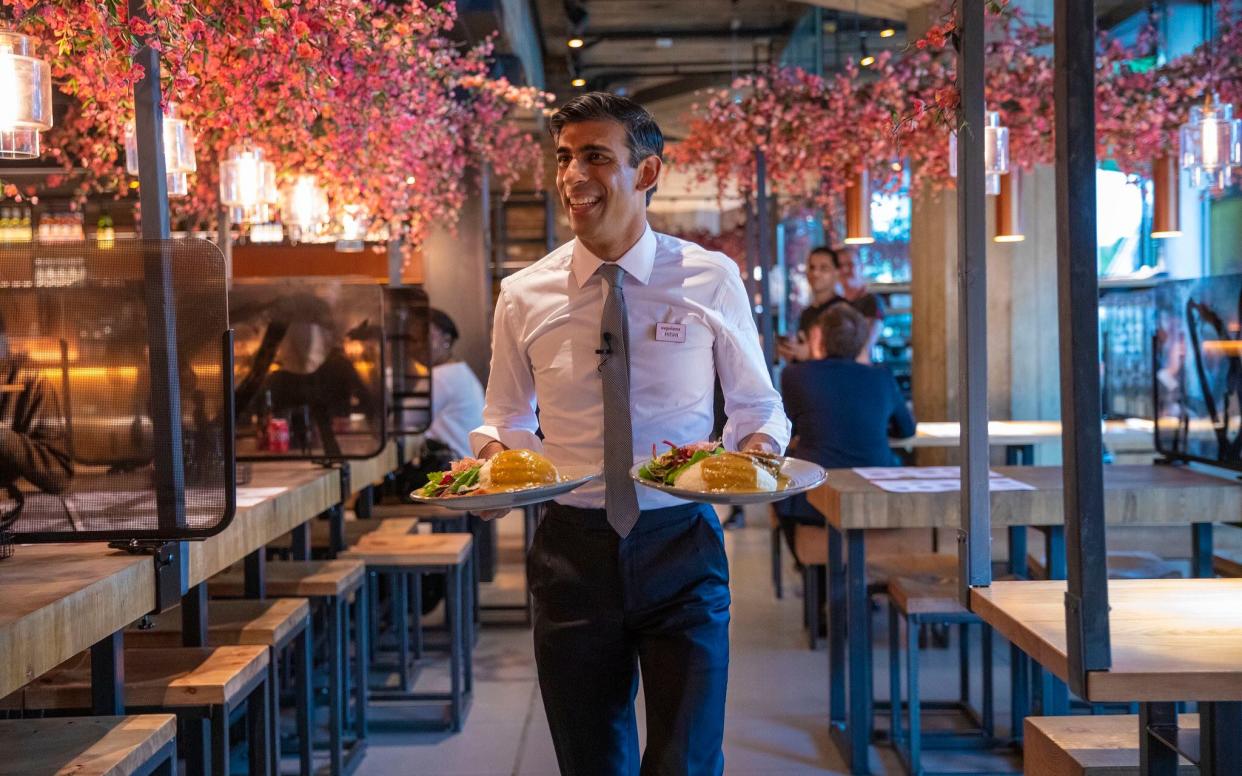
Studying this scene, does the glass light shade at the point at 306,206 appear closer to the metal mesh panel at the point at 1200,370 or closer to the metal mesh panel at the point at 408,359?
the metal mesh panel at the point at 408,359

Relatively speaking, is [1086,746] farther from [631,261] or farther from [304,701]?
[304,701]

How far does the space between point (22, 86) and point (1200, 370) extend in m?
3.67

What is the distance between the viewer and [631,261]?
2.34 metres

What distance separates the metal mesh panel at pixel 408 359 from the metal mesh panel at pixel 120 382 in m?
3.21

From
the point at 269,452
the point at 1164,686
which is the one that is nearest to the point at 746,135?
the point at 269,452

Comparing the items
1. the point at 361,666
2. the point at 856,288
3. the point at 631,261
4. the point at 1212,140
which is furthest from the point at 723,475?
the point at 856,288

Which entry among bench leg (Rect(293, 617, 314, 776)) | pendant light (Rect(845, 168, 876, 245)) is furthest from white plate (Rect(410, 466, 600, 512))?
pendant light (Rect(845, 168, 876, 245))

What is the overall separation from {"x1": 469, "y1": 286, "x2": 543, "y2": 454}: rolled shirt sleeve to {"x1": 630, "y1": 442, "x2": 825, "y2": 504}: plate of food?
0.47m

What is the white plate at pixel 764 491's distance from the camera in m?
1.90

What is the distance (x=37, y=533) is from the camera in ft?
9.11

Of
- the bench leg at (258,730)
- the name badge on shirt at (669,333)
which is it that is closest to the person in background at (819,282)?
the bench leg at (258,730)

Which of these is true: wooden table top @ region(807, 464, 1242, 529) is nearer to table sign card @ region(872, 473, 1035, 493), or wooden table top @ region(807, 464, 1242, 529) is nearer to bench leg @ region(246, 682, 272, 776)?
table sign card @ region(872, 473, 1035, 493)

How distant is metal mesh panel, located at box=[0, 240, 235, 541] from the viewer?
108 inches

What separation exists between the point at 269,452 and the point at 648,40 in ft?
28.7
